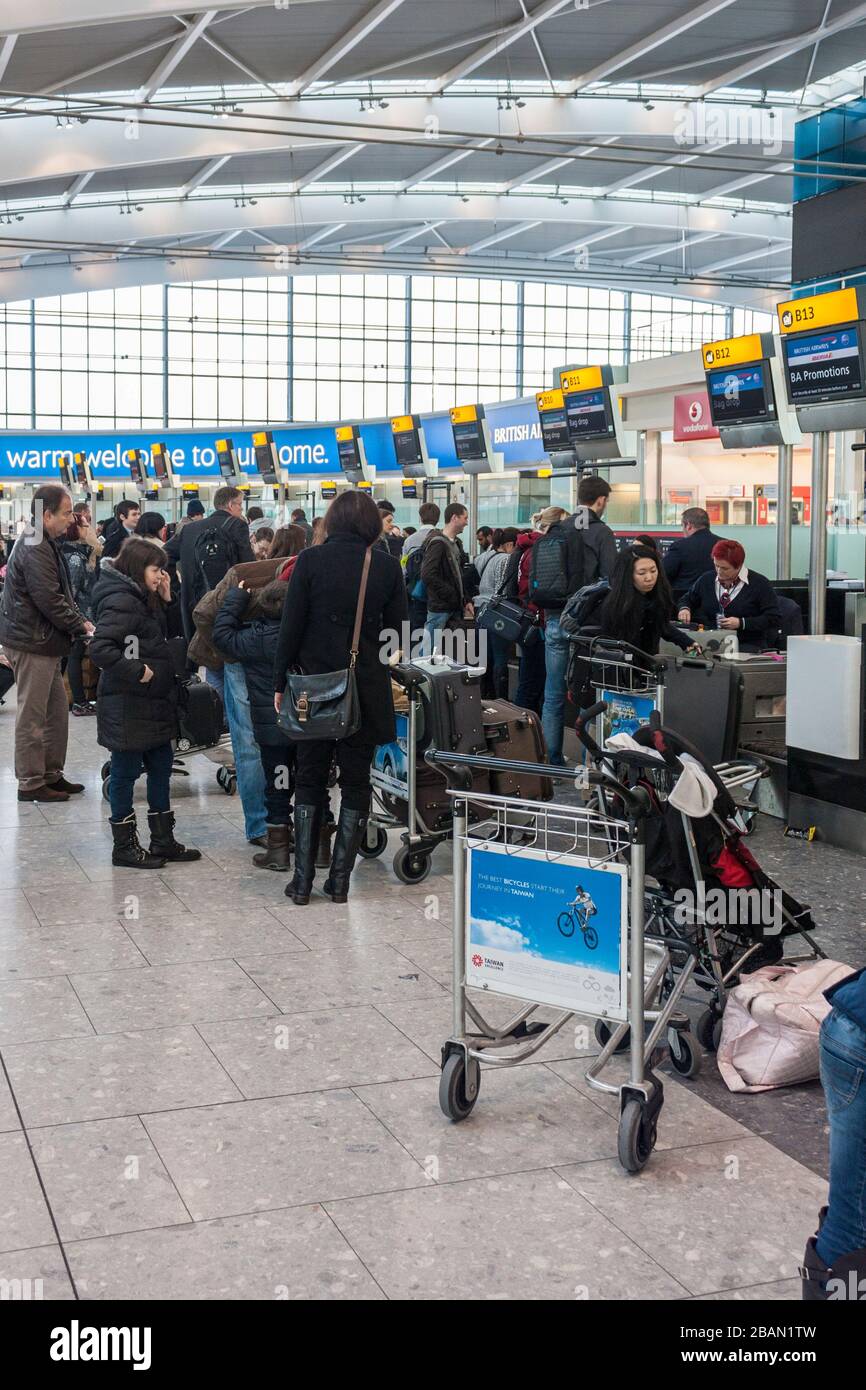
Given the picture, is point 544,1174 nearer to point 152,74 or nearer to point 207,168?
point 152,74

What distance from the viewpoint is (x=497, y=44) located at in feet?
56.3

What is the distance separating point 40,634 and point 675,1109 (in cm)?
510

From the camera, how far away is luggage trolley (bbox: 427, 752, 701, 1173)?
334 centimetres

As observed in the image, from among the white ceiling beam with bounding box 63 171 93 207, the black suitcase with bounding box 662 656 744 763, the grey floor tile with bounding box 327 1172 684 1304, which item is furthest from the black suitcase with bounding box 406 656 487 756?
the white ceiling beam with bounding box 63 171 93 207

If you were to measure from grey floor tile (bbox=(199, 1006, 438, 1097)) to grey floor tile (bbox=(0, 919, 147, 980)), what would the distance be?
2.66ft

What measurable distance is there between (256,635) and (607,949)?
337cm

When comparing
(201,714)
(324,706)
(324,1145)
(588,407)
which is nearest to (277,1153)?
(324,1145)

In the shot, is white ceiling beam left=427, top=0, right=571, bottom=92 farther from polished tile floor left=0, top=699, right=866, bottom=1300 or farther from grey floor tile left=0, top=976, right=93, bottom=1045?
grey floor tile left=0, top=976, right=93, bottom=1045

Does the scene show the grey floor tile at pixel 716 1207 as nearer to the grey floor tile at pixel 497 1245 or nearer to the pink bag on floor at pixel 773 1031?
the grey floor tile at pixel 497 1245

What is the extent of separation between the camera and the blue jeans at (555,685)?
336 inches

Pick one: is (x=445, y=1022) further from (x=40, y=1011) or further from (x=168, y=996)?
(x=40, y=1011)

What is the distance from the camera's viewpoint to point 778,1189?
328 centimetres

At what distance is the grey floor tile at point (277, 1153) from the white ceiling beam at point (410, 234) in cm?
2870
